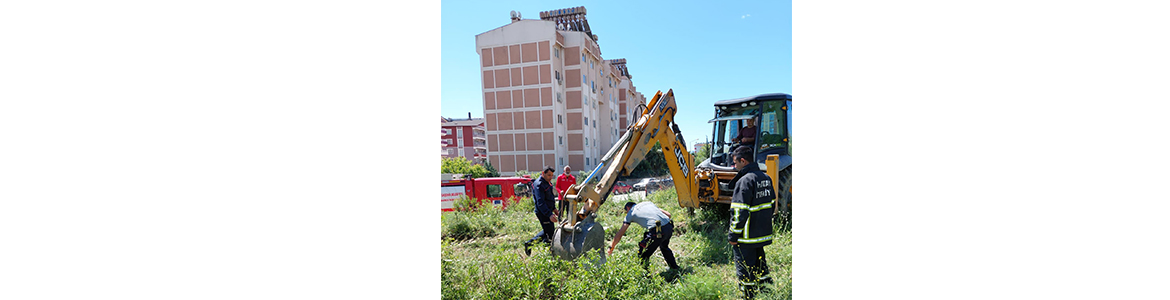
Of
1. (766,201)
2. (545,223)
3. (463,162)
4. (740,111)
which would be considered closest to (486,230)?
(545,223)

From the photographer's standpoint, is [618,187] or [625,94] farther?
[625,94]

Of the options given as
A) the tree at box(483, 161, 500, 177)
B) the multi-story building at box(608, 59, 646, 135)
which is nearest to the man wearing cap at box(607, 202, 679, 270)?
the multi-story building at box(608, 59, 646, 135)

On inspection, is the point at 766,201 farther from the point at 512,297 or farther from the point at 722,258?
the point at 512,297

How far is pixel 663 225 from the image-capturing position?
3453 millimetres

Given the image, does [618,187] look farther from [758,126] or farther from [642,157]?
[758,126]

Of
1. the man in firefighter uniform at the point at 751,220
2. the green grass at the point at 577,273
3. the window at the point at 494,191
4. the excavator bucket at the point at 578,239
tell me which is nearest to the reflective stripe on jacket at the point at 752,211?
the man in firefighter uniform at the point at 751,220

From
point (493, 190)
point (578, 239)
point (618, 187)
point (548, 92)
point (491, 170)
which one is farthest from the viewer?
point (548, 92)

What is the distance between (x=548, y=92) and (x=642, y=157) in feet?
17.4

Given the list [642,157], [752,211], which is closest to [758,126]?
[642,157]

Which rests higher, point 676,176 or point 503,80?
point 503,80

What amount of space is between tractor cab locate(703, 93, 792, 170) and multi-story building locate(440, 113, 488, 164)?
9.08ft

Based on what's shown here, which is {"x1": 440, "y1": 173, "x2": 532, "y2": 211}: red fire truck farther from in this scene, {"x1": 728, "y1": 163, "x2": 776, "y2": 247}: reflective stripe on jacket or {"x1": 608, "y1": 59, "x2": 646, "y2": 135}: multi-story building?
{"x1": 728, "y1": 163, "x2": 776, "y2": 247}: reflective stripe on jacket

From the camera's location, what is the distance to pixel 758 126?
4.49m

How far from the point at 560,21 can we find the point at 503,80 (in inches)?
137
